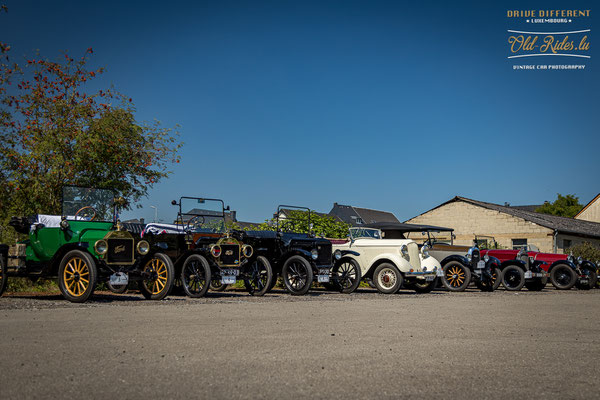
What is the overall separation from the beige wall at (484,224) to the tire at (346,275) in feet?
67.5

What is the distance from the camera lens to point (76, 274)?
948 cm

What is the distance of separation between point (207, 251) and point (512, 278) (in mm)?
10850

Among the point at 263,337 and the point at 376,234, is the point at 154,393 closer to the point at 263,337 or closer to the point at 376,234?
the point at 263,337

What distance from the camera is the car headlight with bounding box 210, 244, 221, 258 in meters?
11.5

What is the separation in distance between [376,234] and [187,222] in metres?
6.09

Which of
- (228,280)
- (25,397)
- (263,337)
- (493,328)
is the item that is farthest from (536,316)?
(25,397)

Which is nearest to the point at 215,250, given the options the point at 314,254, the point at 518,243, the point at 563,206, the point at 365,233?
the point at 314,254

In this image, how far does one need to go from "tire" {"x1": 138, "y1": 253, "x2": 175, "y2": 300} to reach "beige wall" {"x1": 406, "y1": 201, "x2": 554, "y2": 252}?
26.1 meters

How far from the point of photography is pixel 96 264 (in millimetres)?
9703

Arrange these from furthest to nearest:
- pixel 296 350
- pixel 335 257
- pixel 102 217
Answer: pixel 335 257
pixel 102 217
pixel 296 350

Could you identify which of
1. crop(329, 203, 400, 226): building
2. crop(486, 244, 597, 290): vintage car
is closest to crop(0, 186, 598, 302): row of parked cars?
crop(486, 244, 597, 290): vintage car

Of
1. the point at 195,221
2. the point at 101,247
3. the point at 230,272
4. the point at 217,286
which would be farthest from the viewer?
the point at 217,286

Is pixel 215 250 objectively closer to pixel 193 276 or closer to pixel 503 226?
pixel 193 276

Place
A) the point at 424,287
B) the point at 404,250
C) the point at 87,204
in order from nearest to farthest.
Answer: the point at 87,204
the point at 404,250
the point at 424,287
